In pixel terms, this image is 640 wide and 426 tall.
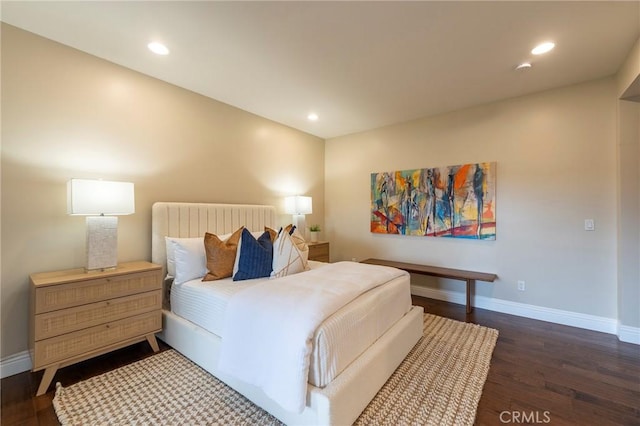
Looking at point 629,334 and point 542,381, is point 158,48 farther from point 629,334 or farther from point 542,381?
point 629,334

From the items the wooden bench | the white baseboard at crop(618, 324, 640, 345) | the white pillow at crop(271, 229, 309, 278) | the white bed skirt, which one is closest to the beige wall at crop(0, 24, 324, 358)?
the white bed skirt

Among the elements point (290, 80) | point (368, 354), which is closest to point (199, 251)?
point (368, 354)

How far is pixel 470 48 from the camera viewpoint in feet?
7.68

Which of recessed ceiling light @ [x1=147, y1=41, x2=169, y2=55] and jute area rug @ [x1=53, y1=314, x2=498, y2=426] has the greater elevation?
recessed ceiling light @ [x1=147, y1=41, x2=169, y2=55]

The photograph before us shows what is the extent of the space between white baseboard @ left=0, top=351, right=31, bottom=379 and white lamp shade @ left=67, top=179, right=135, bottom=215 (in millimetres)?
1210

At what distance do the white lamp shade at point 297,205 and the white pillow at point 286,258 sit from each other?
4.70ft

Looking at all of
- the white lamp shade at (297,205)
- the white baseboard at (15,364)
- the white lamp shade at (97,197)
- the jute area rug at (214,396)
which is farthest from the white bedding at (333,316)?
the white lamp shade at (297,205)

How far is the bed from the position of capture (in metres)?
1.49

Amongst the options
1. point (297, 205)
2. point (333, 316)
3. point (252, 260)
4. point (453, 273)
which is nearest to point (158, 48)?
point (252, 260)

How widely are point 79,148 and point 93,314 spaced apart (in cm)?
145

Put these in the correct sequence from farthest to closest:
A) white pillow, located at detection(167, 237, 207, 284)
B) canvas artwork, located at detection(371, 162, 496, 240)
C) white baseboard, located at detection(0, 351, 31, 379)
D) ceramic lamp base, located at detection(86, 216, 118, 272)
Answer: canvas artwork, located at detection(371, 162, 496, 240)
white pillow, located at detection(167, 237, 207, 284)
ceramic lamp base, located at detection(86, 216, 118, 272)
white baseboard, located at detection(0, 351, 31, 379)

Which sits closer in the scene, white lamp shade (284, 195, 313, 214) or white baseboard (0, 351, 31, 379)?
white baseboard (0, 351, 31, 379)

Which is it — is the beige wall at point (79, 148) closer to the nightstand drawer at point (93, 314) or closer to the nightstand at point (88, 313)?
the nightstand at point (88, 313)

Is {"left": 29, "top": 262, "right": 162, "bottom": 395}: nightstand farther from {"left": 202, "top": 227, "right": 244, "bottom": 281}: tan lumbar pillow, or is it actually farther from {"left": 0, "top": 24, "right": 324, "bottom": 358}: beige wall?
{"left": 202, "top": 227, "right": 244, "bottom": 281}: tan lumbar pillow
